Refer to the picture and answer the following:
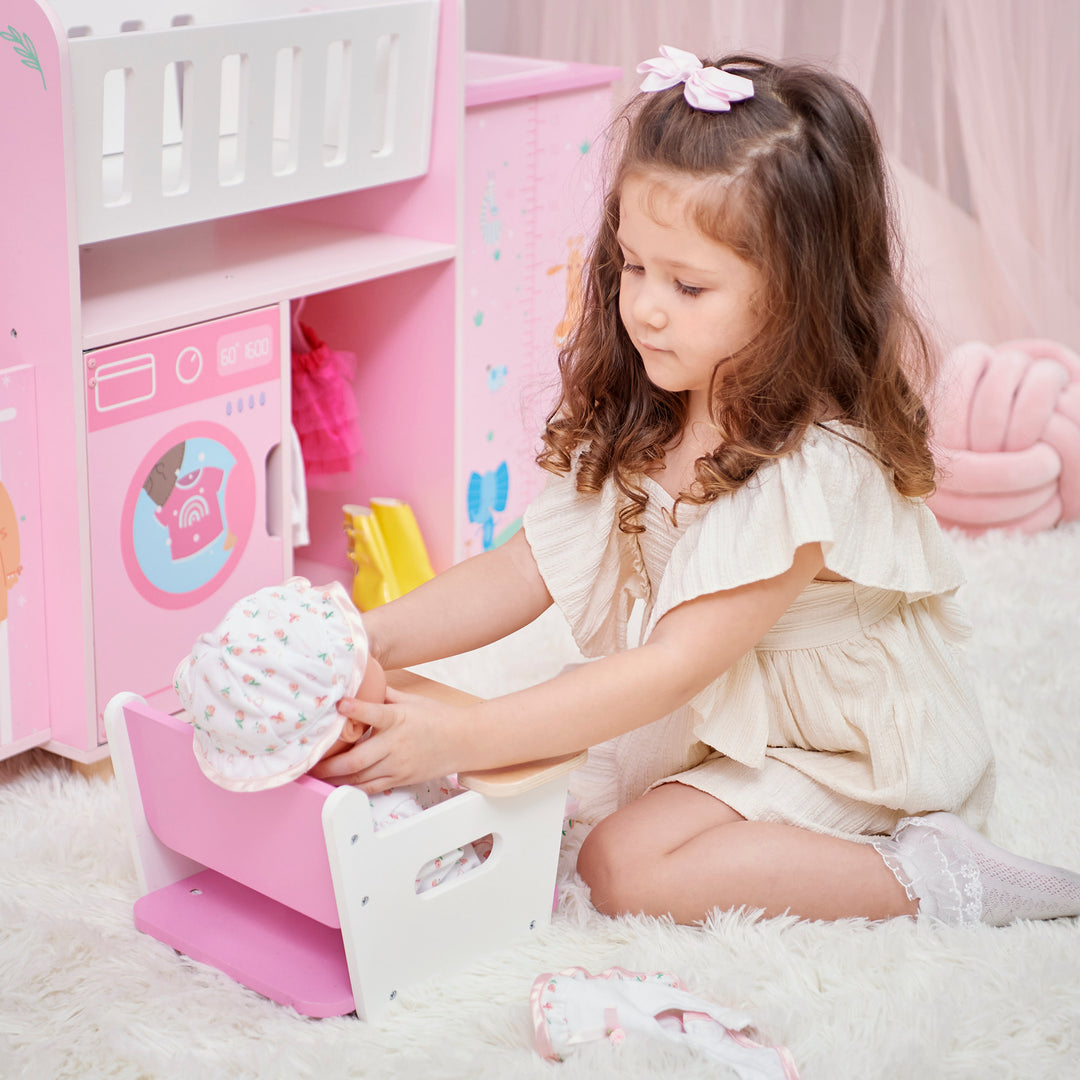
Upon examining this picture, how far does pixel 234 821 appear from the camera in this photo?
1.05m

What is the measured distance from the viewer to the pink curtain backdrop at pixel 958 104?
213 centimetres

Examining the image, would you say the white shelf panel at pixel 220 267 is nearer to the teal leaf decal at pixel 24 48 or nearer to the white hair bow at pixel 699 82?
the teal leaf decal at pixel 24 48

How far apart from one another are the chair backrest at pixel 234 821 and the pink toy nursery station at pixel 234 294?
0.92 ft

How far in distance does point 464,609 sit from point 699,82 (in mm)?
484

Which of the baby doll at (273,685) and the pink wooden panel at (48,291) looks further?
the pink wooden panel at (48,291)

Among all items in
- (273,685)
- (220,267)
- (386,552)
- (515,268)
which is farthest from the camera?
(515,268)

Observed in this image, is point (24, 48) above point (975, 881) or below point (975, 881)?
above

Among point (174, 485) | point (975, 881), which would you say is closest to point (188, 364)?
point (174, 485)

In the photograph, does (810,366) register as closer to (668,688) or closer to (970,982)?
(668,688)

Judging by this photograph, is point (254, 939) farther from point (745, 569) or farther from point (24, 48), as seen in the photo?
point (24, 48)

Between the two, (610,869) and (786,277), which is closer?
(786,277)

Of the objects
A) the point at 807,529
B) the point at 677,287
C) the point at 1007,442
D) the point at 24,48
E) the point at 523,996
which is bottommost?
the point at 523,996

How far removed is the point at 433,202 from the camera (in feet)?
5.65

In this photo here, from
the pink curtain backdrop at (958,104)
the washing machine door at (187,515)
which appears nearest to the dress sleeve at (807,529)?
the washing machine door at (187,515)
